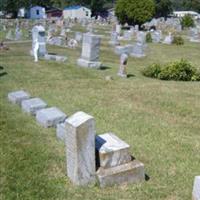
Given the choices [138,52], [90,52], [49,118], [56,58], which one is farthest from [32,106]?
[138,52]

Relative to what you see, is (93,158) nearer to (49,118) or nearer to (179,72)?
(49,118)

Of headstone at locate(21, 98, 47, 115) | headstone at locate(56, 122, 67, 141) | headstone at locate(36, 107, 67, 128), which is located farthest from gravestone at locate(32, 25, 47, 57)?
headstone at locate(56, 122, 67, 141)

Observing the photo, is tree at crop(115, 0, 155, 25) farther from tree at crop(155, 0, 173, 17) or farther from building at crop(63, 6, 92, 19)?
building at crop(63, 6, 92, 19)

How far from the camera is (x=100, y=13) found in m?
88.5

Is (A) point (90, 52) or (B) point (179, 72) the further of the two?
(A) point (90, 52)

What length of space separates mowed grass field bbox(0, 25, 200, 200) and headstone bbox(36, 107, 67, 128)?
0.14 m

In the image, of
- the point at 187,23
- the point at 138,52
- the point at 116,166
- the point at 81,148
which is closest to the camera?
the point at 81,148

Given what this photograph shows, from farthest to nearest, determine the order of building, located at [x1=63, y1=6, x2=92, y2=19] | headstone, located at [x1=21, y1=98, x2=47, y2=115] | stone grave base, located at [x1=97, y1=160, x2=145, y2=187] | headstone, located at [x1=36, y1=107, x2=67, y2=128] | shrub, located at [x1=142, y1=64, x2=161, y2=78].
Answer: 1. building, located at [x1=63, y1=6, x2=92, y2=19]
2. shrub, located at [x1=142, y1=64, x2=161, y2=78]
3. headstone, located at [x1=21, y1=98, x2=47, y2=115]
4. headstone, located at [x1=36, y1=107, x2=67, y2=128]
5. stone grave base, located at [x1=97, y1=160, x2=145, y2=187]

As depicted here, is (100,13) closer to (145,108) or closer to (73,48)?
(73,48)

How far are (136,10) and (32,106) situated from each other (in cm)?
3608

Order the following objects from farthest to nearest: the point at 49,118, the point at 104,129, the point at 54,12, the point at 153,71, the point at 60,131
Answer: the point at 54,12 < the point at 153,71 < the point at 104,129 < the point at 49,118 < the point at 60,131

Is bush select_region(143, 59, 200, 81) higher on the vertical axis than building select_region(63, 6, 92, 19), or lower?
lower

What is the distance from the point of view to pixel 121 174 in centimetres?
552

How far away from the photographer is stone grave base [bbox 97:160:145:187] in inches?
215
